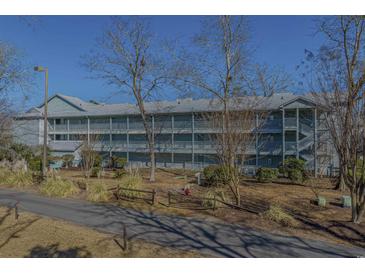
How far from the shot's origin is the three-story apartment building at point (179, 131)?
24469 mm

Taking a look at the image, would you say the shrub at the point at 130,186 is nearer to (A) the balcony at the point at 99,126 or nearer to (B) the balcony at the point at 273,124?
(B) the balcony at the point at 273,124

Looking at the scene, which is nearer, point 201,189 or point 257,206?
point 257,206

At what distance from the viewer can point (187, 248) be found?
727 cm

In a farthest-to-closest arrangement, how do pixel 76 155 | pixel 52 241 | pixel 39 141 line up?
pixel 39 141
pixel 76 155
pixel 52 241

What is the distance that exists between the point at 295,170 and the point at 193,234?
1319 cm

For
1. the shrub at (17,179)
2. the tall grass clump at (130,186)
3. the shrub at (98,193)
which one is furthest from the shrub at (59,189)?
the shrub at (17,179)

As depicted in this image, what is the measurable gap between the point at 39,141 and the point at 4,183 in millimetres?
21532

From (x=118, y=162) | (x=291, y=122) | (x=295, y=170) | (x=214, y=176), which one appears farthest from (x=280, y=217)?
(x=118, y=162)

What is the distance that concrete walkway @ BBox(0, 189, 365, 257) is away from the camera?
711 cm

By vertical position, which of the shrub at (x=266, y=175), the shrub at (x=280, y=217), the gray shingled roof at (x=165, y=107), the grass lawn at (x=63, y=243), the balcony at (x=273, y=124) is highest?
the gray shingled roof at (x=165, y=107)

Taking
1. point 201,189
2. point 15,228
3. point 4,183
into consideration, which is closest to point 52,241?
point 15,228

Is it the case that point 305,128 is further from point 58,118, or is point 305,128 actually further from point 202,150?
point 58,118

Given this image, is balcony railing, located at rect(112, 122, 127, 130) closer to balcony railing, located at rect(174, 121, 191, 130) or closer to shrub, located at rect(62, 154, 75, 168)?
shrub, located at rect(62, 154, 75, 168)

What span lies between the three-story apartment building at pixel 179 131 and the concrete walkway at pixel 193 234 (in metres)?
10.3
